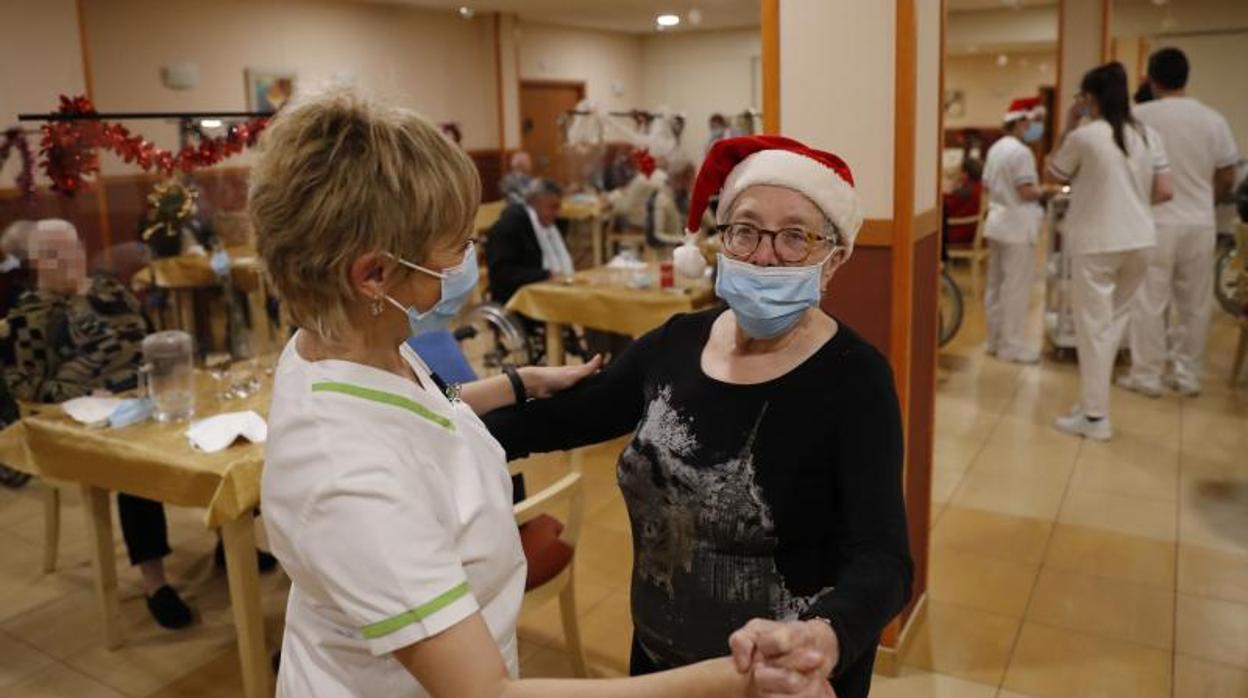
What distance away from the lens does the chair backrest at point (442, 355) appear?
2.59 m

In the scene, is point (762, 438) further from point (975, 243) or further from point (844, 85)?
point (975, 243)

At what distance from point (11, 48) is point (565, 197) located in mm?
4883

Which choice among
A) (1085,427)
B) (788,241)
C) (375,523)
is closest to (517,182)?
(1085,427)

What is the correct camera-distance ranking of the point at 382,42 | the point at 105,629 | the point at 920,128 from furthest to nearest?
the point at 382,42 < the point at 105,629 < the point at 920,128

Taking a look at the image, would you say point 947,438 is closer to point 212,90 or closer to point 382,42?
point 212,90

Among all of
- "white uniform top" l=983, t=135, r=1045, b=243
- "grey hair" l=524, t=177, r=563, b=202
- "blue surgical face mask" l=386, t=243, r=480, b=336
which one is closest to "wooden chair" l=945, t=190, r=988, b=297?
"white uniform top" l=983, t=135, r=1045, b=243

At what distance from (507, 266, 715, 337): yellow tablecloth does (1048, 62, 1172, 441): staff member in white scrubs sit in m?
1.67

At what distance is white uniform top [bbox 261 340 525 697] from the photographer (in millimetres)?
899

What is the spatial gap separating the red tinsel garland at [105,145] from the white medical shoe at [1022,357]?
4342mm

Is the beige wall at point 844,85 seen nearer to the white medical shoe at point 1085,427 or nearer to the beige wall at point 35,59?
the white medical shoe at point 1085,427

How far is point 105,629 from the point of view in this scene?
295 cm

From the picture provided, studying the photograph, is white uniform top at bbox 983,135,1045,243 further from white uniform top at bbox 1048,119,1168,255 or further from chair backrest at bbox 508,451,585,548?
chair backrest at bbox 508,451,585,548

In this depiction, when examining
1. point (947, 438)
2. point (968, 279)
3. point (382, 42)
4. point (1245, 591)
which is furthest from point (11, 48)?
point (968, 279)

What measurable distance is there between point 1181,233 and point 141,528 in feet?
16.0
